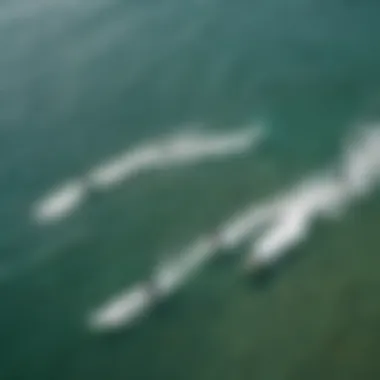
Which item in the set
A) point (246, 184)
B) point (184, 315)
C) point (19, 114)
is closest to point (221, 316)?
point (184, 315)

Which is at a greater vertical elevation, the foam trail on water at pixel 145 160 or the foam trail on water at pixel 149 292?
the foam trail on water at pixel 145 160

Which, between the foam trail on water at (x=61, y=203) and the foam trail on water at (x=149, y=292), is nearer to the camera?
the foam trail on water at (x=149, y=292)

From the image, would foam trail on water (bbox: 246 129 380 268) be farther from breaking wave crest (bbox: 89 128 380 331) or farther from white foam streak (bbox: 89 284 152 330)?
white foam streak (bbox: 89 284 152 330)

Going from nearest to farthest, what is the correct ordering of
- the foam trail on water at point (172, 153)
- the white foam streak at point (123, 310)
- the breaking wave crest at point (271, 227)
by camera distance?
1. the white foam streak at point (123, 310)
2. the breaking wave crest at point (271, 227)
3. the foam trail on water at point (172, 153)

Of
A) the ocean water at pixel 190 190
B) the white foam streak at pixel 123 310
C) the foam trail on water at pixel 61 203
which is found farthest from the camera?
the foam trail on water at pixel 61 203

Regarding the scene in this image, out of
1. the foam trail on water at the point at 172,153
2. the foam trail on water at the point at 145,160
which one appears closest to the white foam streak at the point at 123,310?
the foam trail on water at the point at 145,160

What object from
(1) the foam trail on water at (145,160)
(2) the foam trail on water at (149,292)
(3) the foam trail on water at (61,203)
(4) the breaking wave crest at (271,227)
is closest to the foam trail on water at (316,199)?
(4) the breaking wave crest at (271,227)

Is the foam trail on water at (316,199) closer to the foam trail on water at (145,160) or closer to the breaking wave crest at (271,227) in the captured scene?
the breaking wave crest at (271,227)
